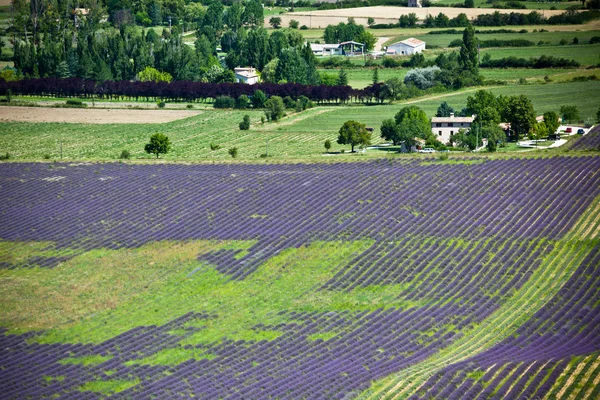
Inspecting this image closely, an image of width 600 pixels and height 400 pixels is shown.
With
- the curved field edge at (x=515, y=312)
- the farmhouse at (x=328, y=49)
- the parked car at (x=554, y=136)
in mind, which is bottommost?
the curved field edge at (x=515, y=312)

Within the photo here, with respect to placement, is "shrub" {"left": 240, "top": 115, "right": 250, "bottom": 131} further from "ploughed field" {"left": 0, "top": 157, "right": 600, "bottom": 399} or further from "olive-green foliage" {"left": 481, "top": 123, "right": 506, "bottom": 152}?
"ploughed field" {"left": 0, "top": 157, "right": 600, "bottom": 399}

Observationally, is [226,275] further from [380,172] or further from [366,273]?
[380,172]

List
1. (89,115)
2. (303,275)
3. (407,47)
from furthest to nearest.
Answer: (407,47) < (89,115) < (303,275)

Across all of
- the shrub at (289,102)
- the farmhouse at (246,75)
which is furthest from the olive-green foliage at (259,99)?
the farmhouse at (246,75)

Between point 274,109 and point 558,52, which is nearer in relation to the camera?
point 274,109

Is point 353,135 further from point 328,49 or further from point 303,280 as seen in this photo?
point 328,49

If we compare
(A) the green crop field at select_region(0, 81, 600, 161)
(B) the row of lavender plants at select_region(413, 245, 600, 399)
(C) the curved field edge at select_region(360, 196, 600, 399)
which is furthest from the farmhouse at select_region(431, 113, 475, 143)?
(B) the row of lavender plants at select_region(413, 245, 600, 399)

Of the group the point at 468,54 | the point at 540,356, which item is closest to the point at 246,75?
the point at 468,54

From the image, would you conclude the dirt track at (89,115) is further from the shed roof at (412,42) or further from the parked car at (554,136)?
the shed roof at (412,42)
